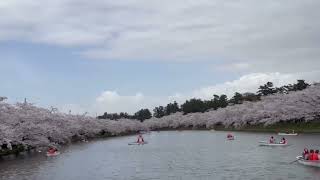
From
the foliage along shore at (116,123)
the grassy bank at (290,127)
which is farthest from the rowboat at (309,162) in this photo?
the grassy bank at (290,127)

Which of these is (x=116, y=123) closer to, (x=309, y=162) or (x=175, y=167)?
(x=175, y=167)

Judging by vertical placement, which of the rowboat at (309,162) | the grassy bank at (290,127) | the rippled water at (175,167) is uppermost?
the grassy bank at (290,127)

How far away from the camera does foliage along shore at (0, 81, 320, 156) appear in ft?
190

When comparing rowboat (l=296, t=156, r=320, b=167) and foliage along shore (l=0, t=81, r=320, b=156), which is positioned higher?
foliage along shore (l=0, t=81, r=320, b=156)

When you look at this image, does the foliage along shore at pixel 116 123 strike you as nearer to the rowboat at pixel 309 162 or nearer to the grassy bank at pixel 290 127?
the grassy bank at pixel 290 127

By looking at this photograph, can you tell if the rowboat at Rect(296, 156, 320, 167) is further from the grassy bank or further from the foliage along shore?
the grassy bank

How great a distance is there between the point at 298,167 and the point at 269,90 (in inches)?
4321

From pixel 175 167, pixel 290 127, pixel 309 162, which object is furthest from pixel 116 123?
pixel 309 162

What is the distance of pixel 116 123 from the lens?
12788 cm

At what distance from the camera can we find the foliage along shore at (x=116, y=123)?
2283 inches

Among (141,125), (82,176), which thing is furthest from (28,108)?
(141,125)

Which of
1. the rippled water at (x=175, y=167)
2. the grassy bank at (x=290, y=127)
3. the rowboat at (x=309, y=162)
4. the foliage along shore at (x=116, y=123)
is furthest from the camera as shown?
the grassy bank at (x=290, y=127)

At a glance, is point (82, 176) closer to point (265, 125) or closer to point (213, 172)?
point (213, 172)

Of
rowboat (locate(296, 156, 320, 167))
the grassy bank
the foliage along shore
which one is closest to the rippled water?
rowboat (locate(296, 156, 320, 167))
